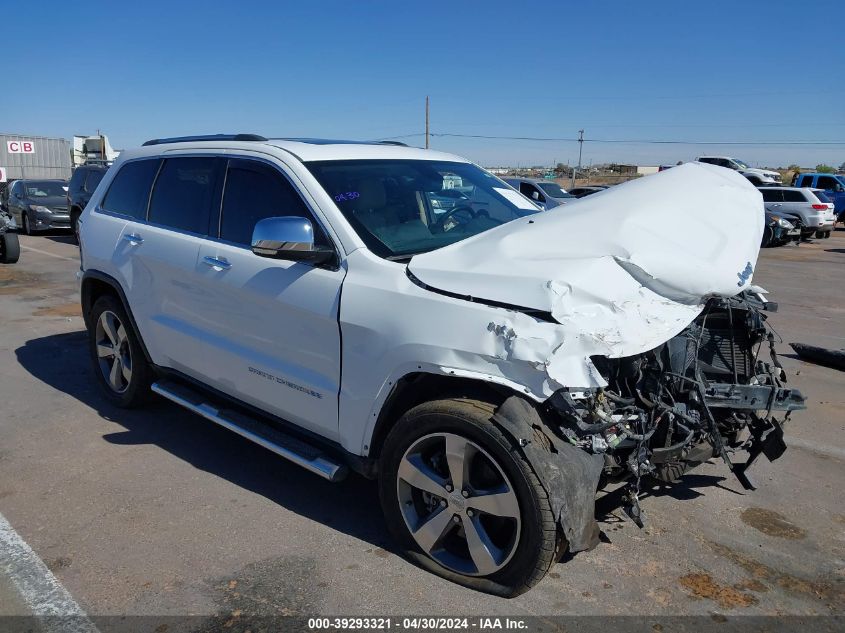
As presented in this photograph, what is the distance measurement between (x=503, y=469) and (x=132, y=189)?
3742 mm

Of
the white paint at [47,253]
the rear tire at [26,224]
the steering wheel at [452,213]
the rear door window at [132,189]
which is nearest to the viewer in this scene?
the steering wheel at [452,213]

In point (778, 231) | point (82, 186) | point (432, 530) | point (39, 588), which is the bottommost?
point (39, 588)

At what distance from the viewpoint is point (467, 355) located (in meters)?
2.86

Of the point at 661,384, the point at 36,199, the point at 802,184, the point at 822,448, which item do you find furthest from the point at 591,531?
the point at 802,184

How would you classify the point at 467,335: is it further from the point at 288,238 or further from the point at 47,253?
the point at 47,253

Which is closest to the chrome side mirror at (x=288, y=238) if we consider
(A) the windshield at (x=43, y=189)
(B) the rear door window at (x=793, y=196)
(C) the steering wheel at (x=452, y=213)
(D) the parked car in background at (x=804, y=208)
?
(C) the steering wheel at (x=452, y=213)

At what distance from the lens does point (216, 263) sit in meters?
4.06

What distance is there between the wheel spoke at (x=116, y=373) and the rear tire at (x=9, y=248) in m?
10.4

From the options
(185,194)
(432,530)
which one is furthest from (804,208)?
(432,530)

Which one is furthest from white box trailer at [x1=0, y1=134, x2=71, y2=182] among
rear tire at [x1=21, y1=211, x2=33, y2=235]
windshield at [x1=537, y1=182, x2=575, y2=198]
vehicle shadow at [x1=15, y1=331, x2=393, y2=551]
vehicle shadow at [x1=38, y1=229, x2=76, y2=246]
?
vehicle shadow at [x1=15, y1=331, x2=393, y2=551]

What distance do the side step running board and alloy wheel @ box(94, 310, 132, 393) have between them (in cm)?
68

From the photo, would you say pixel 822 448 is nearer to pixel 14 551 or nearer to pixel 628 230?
pixel 628 230

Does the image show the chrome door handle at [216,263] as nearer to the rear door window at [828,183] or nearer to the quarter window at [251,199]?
the quarter window at [251,199]

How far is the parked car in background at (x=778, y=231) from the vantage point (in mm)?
20266
